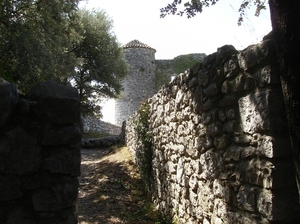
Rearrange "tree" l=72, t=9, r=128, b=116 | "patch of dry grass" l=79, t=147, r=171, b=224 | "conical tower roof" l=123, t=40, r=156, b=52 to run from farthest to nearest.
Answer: "conical tower roof" l=123, t=40, r=156, b=52 < "tree" l=72, t=9, r=128, b=116 < "patch of dry grass" l=79, t=147, r=171, b=224

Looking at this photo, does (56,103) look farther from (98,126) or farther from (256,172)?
(98,126)

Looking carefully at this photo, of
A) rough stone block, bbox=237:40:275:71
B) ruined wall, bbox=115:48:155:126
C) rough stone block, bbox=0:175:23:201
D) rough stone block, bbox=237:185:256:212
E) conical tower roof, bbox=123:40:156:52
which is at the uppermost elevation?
conical tower roof, bbox=123:40:156:52

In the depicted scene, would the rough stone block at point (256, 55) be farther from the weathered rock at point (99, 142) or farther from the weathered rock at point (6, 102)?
the weathered rock at point (99, 142)

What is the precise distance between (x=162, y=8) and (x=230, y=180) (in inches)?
98.8

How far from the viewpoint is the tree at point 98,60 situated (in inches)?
777

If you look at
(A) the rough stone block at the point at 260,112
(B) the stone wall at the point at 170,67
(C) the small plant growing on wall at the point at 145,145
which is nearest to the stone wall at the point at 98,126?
(B) the stone wall at the point at 170,67

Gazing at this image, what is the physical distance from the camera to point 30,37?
9359 mm

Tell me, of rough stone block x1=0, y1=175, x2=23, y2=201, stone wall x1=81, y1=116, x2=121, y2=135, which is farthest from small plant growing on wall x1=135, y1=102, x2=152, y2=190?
stone wall x1=81, y1=116, x2=121, y2=135

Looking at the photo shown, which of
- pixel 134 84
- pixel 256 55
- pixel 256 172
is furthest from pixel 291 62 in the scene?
pixel 134 84

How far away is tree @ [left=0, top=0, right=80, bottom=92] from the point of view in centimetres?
912

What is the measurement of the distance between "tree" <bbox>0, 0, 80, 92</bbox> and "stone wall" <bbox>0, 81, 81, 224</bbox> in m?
7.02

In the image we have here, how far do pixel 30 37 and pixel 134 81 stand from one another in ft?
52.0

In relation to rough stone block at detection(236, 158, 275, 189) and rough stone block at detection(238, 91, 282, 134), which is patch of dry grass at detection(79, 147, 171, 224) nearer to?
rough stone block at detection(236, 158, 275, 189)

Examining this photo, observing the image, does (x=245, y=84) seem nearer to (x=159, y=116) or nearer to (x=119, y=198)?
(x=159, y=116)
